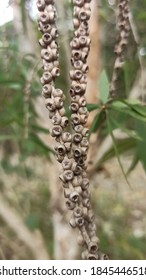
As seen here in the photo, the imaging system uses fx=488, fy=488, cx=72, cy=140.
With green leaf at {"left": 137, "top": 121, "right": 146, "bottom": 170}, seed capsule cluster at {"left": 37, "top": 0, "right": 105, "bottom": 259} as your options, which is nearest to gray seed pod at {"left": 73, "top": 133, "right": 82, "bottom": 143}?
seed capsule cluster at {"left": 37, "top": 0, "right": 105, "bottom": 259}

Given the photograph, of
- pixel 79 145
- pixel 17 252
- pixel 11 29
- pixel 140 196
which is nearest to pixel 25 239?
pixel 17 252

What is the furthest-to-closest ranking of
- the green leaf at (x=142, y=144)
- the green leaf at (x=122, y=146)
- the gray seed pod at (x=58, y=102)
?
the green leaf at (x=122, y=146) < the green leaf at (x=142, y=144) < the gray seed pod at (x=58, y=102)

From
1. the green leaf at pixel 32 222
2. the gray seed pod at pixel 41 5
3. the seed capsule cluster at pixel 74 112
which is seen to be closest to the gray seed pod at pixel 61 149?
the seed capsule cluster at pixel 74 112

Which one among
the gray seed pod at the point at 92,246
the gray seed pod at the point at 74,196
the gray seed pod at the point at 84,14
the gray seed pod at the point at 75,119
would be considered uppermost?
the gray seed pod at the point at 84,14

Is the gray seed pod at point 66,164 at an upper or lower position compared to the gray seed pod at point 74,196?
upper

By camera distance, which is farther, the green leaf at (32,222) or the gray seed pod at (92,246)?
the green leaf at (32,222)

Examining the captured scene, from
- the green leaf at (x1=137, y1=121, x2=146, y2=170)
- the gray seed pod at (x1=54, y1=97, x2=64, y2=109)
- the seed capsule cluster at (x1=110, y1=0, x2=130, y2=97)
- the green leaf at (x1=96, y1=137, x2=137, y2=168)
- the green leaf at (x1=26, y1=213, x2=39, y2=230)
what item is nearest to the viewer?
the gray seed pod at (x1=54, y1=97, x2=64, y2=109)

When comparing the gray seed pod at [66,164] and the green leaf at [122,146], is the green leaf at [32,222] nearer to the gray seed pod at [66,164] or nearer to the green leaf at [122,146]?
the green leaf at [122,146]

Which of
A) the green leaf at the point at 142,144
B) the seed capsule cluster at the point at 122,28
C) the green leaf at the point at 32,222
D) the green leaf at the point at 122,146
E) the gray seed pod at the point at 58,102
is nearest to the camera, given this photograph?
the gray seed pod at the point at 58,102

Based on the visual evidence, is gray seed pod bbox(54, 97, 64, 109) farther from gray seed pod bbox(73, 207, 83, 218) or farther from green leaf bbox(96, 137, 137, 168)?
green leaf bbox(96, 137, 137, 168)

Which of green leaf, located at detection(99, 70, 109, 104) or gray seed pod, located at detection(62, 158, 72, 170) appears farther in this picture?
green leaf, located at detection(99, 70, 109, 104)
